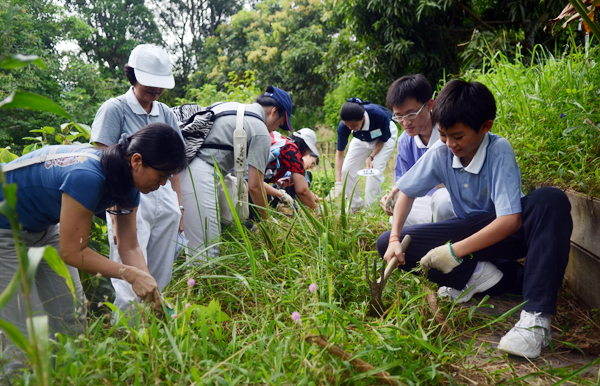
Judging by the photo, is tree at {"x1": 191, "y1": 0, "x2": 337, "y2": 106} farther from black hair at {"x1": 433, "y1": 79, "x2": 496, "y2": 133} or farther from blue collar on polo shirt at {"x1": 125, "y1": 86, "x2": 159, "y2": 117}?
black hair at {"x1": 433, "y1": 79, "x2": 496, "y2": 133}

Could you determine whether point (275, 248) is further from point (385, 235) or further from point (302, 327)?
point (302, 327)

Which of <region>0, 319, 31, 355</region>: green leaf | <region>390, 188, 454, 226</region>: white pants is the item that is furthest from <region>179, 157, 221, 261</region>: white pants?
<region>0, 319, 31, 355</region>: green leaf

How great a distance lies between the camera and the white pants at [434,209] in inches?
102

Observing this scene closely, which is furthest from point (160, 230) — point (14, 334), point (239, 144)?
point (14, 334)

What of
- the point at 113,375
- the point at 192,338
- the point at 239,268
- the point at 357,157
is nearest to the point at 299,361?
the point at 192,338

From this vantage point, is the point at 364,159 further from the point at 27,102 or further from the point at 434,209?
the point at 27,102

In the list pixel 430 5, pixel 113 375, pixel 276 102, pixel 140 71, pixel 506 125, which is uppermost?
pixel 430 5

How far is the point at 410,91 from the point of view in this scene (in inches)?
107

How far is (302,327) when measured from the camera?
1.51 meters

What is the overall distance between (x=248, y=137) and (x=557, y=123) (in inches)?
74.4

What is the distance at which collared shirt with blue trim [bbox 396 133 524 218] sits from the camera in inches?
76.3

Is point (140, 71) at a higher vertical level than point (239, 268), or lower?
higher

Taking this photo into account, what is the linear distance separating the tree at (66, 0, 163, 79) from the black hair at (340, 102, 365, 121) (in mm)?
16159

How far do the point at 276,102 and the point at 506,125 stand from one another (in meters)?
1.62
